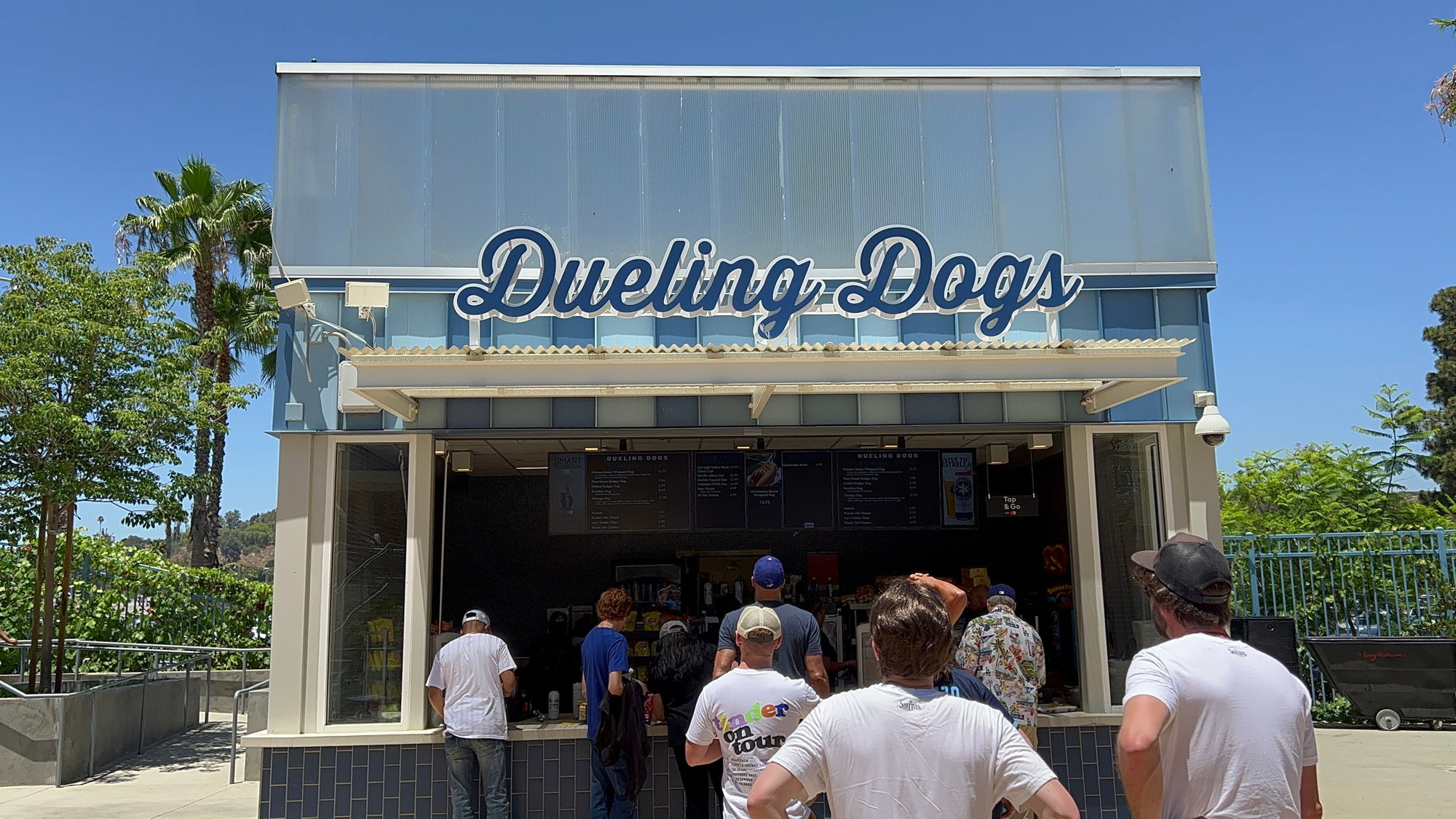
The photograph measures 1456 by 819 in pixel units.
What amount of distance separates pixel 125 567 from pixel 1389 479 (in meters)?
24.1

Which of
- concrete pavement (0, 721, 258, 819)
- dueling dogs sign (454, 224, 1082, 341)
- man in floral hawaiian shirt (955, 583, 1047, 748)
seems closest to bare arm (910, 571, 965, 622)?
man in floral hawaiian shirt (955, 583, 1047, 748)

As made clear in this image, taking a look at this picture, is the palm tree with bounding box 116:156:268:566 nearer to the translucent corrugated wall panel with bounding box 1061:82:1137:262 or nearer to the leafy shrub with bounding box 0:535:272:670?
the leafy shrub with bounding box 0:535:272:670

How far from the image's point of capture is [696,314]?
737 cm

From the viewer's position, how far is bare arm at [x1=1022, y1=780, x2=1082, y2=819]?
261 centimetres

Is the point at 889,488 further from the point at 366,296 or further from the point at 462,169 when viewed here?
the point at 366,296

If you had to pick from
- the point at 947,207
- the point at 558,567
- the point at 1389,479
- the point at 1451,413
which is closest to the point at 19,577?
the point at 558,567

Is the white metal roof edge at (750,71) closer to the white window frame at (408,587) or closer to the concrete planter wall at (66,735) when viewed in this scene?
the white window frame at (408,587)

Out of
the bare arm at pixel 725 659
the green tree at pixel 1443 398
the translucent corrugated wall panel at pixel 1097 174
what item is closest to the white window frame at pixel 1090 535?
the translucent corrugated wall panel at pixel 1097 174

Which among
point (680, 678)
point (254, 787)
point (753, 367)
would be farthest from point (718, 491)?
point (254, 787)

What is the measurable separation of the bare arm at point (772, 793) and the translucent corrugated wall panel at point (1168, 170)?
6.69 metres

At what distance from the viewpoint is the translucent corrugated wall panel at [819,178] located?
843 centimetres

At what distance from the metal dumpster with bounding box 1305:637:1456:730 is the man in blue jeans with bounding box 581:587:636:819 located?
9.14 metres

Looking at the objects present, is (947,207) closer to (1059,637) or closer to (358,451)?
(1059,637)

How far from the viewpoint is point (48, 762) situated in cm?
1038
